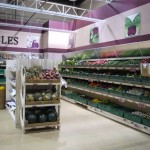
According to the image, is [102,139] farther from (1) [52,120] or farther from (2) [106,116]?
(2) [106,116]

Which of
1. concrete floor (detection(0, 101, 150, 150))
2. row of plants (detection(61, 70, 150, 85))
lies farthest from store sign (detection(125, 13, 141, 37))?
concrete floor (detection(0, 101, 150, 150))

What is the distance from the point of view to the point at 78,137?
493 cm

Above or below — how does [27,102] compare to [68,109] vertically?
above

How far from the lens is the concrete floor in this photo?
4352 millimetres

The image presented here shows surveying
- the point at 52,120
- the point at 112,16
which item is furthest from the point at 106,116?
→ the point at 112,16

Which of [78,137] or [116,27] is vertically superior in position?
[116,27]

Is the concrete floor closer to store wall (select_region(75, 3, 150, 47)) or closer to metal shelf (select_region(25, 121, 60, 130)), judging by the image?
metal shelf (select_region(25, 121, 60, 130))

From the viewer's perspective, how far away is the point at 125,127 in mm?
5809

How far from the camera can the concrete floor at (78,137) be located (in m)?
4.35

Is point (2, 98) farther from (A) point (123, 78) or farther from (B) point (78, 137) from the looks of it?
(A) point (123, 78)

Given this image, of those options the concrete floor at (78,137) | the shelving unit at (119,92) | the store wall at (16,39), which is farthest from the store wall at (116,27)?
the store wall at (16,39)

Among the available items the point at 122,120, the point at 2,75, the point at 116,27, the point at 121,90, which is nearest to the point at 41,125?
the point at 122,120

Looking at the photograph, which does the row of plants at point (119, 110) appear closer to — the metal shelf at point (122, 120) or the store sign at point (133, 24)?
the metal shelf at point (122, 120)

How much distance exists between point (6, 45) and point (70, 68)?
3.79 m
